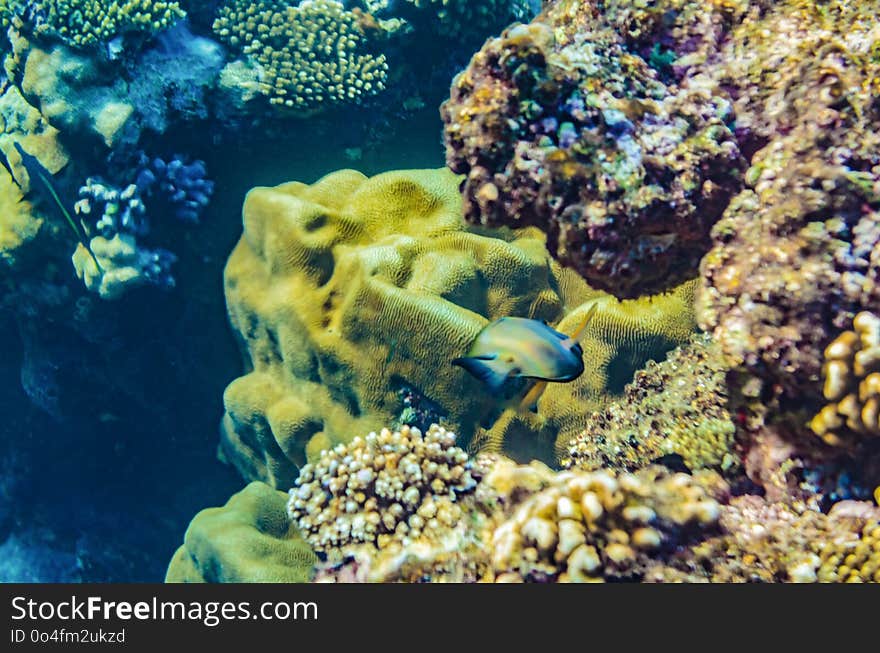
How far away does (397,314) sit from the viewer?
158 inches

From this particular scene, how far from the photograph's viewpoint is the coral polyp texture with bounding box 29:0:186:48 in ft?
16.5

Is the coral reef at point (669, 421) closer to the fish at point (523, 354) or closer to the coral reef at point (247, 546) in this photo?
the fish at point (523, 354)

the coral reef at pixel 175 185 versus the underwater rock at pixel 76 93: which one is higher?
the underwater rock at pixel 76 93

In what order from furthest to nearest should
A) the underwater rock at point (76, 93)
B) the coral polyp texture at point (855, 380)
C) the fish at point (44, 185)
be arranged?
the underwater rock at point (76, 93) < the fish at point (44, 185) < the coral polyp texture at point (855, 380)

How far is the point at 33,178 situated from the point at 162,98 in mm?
1439

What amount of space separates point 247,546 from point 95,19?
4.91 meters

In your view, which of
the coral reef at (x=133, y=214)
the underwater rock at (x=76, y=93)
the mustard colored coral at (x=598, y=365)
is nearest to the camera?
the mustard colored coral at (x=598, y=365)

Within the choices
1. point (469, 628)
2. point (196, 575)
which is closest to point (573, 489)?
point (469, 628)

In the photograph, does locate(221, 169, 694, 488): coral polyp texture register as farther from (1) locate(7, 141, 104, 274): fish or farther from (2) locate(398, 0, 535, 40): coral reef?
(2) locate(398, 0, 535, 40): coral reef

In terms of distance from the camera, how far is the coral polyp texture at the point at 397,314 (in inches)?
157

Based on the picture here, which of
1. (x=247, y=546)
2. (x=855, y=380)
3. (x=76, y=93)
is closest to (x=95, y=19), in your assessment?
(x=76, y=93)

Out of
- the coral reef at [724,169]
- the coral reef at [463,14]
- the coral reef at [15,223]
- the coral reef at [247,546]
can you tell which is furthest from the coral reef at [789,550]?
the coral reef at [15,223]

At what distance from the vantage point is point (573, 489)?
238 cm

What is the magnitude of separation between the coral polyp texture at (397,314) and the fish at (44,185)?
1.49 m
